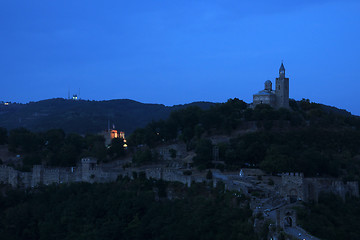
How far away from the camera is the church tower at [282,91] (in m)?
50.8

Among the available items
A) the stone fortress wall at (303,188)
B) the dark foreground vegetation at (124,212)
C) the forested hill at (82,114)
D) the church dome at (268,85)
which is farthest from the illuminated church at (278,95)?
the forested hill at (82,114)

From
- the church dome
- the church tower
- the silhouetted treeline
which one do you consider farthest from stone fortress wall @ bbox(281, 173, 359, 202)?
the silhouetted treeline

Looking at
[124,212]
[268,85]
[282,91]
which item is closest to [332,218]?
[124,212]

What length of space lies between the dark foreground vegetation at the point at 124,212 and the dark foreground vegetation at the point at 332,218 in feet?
8.63

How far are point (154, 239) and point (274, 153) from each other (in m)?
10.1

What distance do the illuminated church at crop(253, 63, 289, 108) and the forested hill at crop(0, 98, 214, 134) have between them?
43.1 metres

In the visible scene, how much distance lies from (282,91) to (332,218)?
22.9 meters

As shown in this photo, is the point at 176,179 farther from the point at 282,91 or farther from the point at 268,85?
the point at 268,85

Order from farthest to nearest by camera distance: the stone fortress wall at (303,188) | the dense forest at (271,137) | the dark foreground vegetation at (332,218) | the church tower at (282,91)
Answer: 1. the church tower at (282,91)
2. the dense forest at (271,137)
3. the stone fortress wall at (303,188)
4. the dark foreground vegetation at (332,218)

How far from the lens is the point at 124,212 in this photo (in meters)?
36.6

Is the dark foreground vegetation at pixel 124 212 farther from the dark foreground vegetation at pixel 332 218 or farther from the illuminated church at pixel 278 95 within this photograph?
the illuminated church at pixel 278 95

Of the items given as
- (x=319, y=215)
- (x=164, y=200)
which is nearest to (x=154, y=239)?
(x=164, y=200)

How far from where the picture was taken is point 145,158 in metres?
45.4

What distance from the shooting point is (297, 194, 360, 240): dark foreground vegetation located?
27.4 metres
